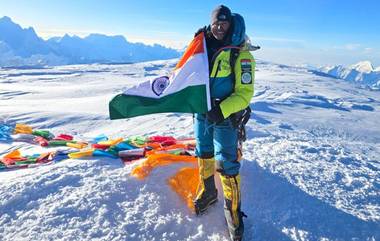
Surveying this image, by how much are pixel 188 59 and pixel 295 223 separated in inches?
87.8

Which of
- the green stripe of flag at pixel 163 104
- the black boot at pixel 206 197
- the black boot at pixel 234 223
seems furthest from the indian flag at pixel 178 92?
the black boot at pixel 234 223

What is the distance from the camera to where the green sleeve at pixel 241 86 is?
3.37m

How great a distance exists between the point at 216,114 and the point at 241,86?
0.38 metres

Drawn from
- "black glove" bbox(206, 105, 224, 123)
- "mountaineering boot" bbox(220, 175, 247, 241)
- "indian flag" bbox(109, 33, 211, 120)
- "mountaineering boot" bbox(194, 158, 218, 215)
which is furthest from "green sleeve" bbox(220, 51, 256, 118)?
"mountaineering boot" bbox(194, 158, 218, 215)

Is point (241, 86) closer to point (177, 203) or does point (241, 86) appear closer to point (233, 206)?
point (233, 206)

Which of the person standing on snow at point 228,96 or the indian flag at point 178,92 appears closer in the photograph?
the person standing on snow at point 228,96

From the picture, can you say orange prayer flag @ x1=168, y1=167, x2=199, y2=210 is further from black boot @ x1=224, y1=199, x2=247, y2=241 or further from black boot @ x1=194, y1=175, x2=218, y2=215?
black boot @ x1=224, y1=199, x2=247, y2=241

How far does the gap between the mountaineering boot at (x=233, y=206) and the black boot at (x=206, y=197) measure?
1.46 feet

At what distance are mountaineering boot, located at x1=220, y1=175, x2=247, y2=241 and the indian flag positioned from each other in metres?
0.79

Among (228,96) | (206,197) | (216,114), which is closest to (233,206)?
(206,197)

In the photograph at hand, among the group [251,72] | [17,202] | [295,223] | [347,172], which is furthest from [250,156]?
[17,202]

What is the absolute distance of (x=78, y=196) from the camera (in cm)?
420

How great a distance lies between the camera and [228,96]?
355cm

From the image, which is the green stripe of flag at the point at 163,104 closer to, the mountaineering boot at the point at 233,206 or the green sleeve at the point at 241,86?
the green sleeve at the point at 241,86
